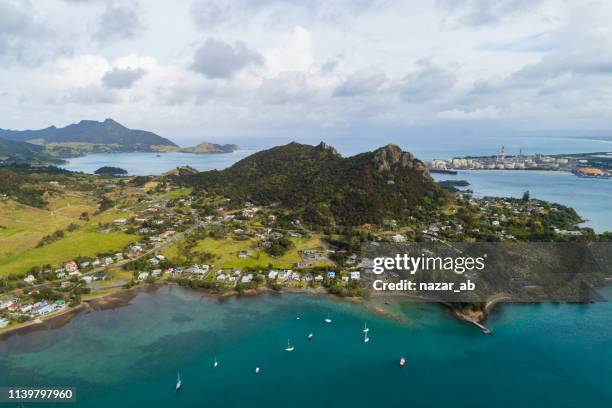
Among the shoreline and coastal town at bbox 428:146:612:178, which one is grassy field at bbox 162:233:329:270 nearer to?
the shoreline

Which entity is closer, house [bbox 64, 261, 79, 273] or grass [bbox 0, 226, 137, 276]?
house [bbox 64, 261, 79, 273]

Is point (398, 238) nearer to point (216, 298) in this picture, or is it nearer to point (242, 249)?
point (242, 249)

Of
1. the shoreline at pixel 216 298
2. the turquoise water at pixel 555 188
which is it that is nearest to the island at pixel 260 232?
the shoreline at pixel 216 298

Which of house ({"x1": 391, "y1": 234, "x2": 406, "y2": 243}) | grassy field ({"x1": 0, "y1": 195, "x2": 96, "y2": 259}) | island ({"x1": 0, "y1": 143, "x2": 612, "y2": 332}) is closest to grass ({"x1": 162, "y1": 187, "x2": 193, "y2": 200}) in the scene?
island ({"x1": 0, "y1": 143, "x2": 612, "y2": 332})

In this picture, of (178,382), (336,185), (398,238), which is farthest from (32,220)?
(398,238)

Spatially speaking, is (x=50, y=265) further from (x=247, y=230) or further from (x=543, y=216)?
(x=543, y=216)

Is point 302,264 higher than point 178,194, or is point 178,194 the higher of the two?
point 178,194
